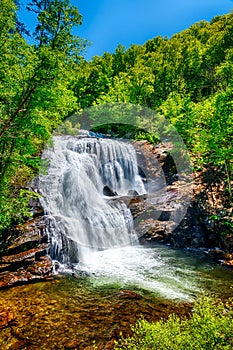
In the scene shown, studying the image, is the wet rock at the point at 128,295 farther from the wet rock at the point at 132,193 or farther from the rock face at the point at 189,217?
the wet rock at the point at 132,193

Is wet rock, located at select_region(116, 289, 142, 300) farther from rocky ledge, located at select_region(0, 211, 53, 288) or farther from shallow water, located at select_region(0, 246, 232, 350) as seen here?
rocky ledge, located at select_region(0, 211, 53, 288)

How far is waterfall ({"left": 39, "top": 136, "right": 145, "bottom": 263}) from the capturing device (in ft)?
44.0

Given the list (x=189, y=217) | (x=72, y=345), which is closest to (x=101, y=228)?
(x=189, y=217)

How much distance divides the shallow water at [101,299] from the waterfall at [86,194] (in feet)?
5.28

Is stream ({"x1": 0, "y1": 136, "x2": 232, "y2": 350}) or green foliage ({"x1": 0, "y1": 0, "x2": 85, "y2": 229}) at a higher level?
green foliage ({"x1": 0, "y1": 0, "x2": 85, "y2": 229})

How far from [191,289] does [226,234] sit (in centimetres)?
555

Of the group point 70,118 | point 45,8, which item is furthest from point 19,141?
point 70,118

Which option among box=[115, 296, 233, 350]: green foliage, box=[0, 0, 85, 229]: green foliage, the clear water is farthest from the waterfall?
box=[115, 296, 233, 350]: green foliage

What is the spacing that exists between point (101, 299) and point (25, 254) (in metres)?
4.50

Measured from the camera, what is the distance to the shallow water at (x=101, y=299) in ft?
21.6

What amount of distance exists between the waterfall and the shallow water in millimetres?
1610

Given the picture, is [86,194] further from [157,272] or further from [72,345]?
[72,345]

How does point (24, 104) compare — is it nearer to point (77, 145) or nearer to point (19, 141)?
point (19, 141)

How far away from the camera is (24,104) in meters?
8.52
